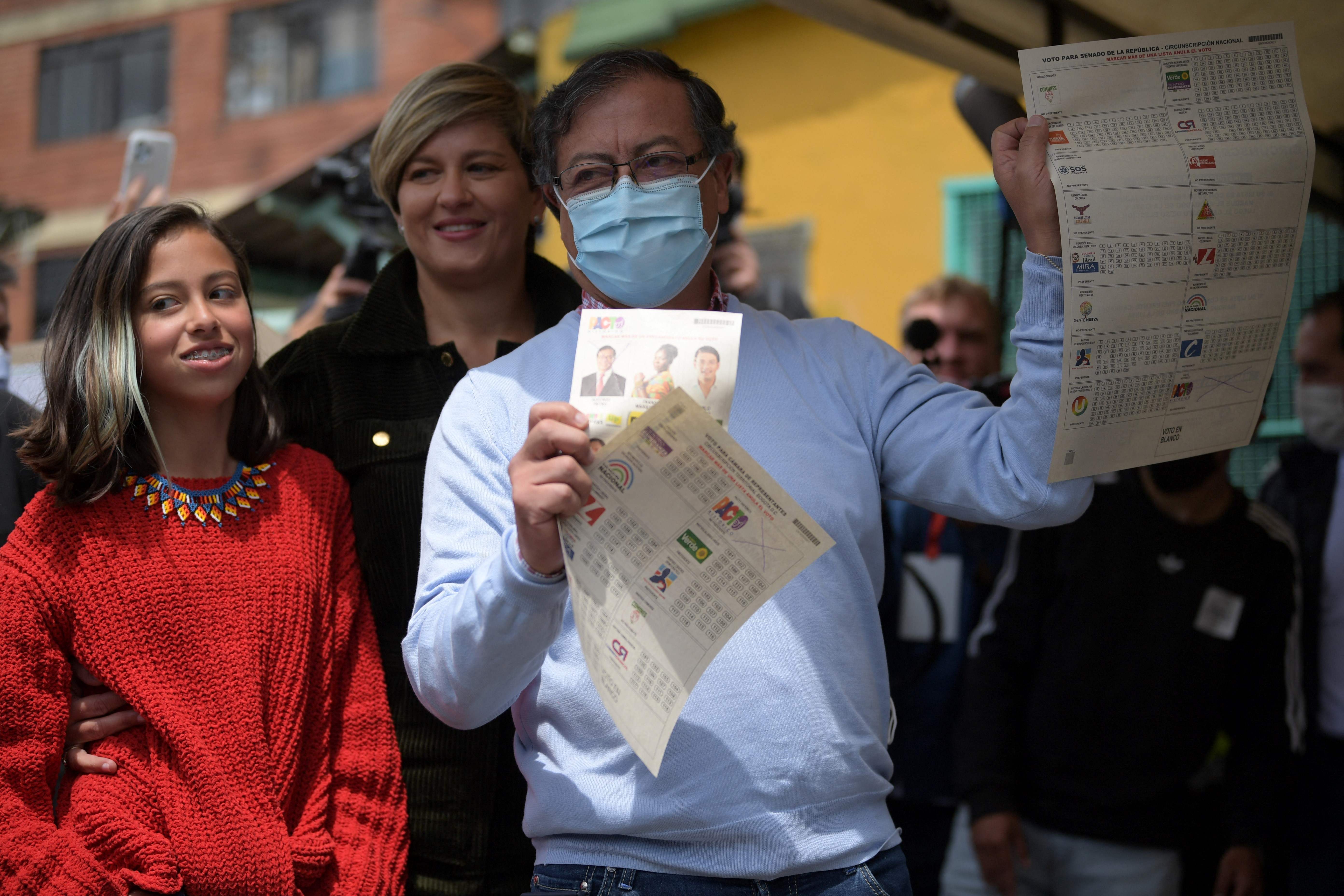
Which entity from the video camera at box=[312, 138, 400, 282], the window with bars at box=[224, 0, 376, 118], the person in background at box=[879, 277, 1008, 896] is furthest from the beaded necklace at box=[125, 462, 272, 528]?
the window with bars at box=[224, 0, 376, 118]

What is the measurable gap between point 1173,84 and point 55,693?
1764mm

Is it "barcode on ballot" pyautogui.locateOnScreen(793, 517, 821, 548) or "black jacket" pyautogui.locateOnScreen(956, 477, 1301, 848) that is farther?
"black jacket" pyautogui.locateOnScreen(956, 477, 1301, 848)

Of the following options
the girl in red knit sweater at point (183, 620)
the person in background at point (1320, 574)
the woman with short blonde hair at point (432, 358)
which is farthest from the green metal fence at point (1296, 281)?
the girl in red knit sweater at point (183, 620)

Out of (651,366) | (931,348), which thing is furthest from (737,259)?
(651,366)

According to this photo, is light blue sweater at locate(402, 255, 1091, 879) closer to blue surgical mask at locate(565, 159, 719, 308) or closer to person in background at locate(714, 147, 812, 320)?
blue surgical mask at locate(565, 159, 719, 308)

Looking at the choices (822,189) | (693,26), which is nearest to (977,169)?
(822,189)

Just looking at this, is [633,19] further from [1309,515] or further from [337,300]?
[1309,515]

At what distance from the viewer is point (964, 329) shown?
4035 mm

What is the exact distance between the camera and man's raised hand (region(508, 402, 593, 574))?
1.34 metres

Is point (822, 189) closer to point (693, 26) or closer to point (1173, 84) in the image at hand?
point (693, 26)

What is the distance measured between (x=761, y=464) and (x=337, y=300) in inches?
84.9

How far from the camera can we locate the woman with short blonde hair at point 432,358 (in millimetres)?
2004

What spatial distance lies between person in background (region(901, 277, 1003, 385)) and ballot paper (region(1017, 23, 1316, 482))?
7.86 feet

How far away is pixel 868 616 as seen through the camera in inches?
64.7
